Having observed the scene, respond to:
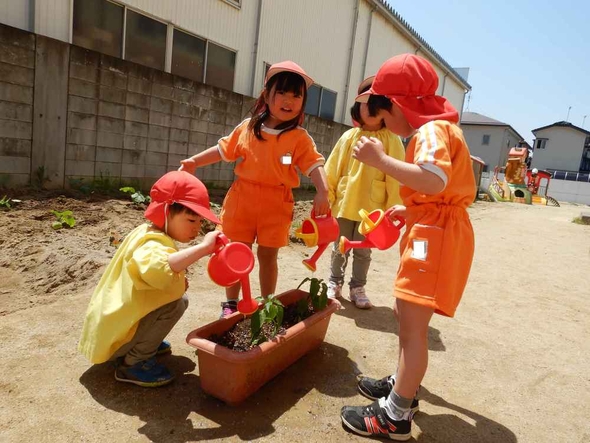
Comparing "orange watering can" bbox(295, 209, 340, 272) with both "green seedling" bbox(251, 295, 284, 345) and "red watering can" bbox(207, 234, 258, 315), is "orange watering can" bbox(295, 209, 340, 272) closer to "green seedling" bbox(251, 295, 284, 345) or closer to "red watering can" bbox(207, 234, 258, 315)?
"green seedling" bbox(251, 295, 284, 345)

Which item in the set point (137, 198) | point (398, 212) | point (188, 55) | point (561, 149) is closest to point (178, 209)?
point (398, 212)

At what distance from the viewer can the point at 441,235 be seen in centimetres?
180

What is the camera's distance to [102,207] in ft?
17.2

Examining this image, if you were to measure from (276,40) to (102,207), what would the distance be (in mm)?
6108

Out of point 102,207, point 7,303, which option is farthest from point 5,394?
point 102,207

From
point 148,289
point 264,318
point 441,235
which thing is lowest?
point 264,318

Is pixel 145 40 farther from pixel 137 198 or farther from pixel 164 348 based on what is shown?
pixel 164 348

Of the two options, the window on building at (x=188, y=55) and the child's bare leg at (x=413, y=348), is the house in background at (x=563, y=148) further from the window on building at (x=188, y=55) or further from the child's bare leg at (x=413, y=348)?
the child's bare leg at (x=413, y=348)

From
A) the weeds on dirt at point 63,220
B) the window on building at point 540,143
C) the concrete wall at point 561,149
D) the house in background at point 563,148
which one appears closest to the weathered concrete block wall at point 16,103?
the weeds on dirt at point 63,220

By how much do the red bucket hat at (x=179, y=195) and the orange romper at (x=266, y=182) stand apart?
65 cm

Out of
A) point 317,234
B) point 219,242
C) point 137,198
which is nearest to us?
point 219,242

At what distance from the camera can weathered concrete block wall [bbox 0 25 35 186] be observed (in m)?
4.94

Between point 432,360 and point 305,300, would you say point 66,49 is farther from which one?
point 432,360

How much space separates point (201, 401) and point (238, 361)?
35 cm
